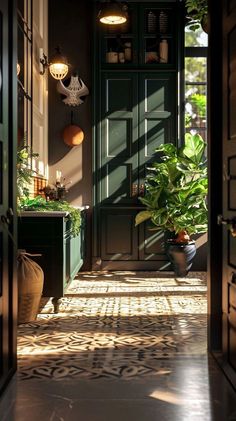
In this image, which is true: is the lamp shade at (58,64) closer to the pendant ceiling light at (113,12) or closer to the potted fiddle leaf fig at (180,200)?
the pendant ceiling light at (113,12)

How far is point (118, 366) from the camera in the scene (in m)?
3.39

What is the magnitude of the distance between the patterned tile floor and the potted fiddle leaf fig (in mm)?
824

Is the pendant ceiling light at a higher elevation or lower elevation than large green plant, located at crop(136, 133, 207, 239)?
higher

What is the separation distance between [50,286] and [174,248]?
2.87m

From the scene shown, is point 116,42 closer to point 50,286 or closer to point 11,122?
point 50,286

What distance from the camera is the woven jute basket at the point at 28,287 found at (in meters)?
4.48

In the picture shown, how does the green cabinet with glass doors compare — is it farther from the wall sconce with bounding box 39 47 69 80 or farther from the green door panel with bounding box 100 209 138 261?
the wall sconce with bounding box 39 47 69 80

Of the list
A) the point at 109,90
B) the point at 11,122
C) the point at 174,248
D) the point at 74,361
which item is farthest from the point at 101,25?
the point at 74,361

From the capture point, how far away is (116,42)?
26.4 feet

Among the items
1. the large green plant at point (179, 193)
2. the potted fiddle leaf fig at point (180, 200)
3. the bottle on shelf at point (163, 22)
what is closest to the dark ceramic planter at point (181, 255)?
the potted fiddle leaf fig at point (180, 200)

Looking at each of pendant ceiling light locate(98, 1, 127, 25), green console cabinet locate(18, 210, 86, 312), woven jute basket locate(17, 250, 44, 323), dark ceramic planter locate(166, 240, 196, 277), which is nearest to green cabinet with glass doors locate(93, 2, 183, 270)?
dark ceramic planter locate(166, 240, 196, 277)

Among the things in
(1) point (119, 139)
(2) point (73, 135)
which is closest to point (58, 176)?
(2) point (73, 135)

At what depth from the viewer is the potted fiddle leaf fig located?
23.9 ft

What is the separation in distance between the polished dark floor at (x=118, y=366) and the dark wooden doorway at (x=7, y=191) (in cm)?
24
